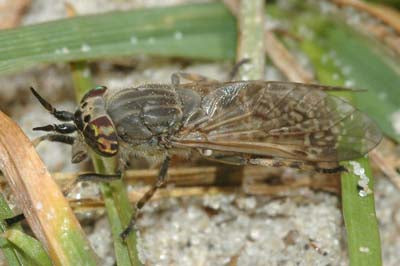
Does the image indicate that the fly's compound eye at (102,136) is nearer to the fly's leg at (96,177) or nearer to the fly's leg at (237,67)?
the fly's leg at (96,177)

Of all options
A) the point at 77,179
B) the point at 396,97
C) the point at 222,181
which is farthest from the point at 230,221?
the point at 396,97

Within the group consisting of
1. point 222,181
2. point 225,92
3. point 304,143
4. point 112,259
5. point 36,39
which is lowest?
point 112,259

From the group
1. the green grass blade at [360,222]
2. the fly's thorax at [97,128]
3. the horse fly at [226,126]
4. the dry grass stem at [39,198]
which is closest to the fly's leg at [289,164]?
the horse fly at [226,126]

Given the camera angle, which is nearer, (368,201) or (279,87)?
(368,201)

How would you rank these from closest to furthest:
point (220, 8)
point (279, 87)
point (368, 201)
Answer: point (368, 201) < point (279, 87) < point (220, 8)

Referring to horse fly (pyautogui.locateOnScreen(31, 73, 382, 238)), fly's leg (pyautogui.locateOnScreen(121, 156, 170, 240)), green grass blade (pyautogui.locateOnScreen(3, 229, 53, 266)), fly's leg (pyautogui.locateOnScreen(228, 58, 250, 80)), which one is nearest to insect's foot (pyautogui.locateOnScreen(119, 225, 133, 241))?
fly's leg (pyautogui.locateOnScreen(121, 156, 170, 240))

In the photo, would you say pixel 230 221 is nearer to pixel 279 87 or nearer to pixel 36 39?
pixel 279 87
